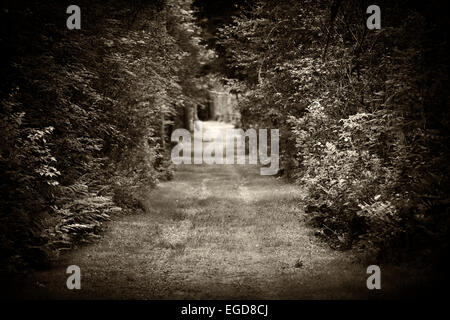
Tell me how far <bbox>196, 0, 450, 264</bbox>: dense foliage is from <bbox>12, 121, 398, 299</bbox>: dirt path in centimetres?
117

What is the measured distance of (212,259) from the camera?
10.5 meters

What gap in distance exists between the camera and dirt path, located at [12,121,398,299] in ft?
27.0

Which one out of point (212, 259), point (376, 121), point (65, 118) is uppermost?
point (65, 118)

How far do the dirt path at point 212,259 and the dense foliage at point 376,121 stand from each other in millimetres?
1175

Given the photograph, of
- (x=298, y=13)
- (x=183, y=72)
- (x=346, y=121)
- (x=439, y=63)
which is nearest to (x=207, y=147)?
(x=183, y=72)

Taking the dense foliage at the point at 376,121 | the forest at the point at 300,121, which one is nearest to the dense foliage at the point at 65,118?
the forest at the point at 300,121

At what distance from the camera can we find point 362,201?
33.4ft

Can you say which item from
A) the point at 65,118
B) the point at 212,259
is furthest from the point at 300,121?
the point at 65,118

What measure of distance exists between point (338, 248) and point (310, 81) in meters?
6.31

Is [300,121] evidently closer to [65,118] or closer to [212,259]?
[212,259]

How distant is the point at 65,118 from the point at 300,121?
24.5 feet

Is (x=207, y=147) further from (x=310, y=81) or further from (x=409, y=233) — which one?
(x=409, y=233)

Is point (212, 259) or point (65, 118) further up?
point (65, 118)

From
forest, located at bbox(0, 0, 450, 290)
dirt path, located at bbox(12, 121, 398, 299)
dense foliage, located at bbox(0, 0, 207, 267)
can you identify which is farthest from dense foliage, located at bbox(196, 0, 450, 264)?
dense foliage, located at bbox(0, 0, 207, 267)
